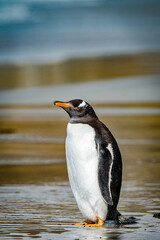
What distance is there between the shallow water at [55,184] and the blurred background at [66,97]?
0.04 ft

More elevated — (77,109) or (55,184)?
(77,109)

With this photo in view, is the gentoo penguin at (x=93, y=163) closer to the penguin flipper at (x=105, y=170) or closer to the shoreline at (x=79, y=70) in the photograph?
the penguin flipper at (x=105, y=170)

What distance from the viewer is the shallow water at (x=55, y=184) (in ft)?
21.8

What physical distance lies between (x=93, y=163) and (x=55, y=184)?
8.25 feet

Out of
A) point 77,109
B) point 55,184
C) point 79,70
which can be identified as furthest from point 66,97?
point 77,109

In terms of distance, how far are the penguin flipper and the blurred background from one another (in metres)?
0.38

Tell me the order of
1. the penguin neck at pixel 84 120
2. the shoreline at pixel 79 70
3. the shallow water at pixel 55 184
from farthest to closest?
the shoreline at pixel 79 70, the penguin neck at pixel 84 120, the shallow water at pixel 55 184

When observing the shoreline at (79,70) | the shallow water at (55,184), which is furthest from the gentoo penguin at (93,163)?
the shoreline at (79,70)

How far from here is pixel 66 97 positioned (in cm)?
2430

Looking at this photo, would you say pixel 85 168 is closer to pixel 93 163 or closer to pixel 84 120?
pixel 93 163

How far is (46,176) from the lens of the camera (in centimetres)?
1016

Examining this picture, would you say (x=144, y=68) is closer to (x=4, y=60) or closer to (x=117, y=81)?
(x=117, y=81)

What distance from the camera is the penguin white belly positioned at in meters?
6.96

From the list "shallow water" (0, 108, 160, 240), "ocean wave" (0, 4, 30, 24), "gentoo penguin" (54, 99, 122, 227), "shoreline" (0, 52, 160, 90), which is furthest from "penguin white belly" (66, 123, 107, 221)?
"ocean wave" (0, 4, 30, 24)
